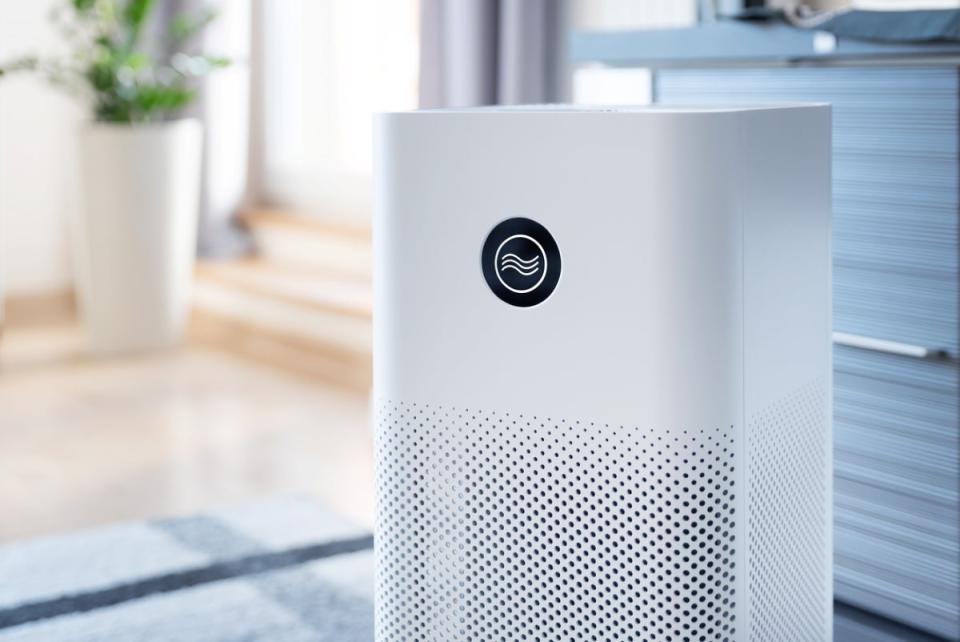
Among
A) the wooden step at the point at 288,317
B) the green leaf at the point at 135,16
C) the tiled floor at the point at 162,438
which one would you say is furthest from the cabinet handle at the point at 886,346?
the green leaf at the point at 135,16

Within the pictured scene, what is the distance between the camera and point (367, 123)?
3533 millimetres

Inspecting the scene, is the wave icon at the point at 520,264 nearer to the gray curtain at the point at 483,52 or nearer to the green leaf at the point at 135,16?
the gray curtain at the point at 483,52

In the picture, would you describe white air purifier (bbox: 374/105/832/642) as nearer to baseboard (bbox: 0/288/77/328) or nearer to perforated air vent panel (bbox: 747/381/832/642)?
perforated air vent panel (bbox: 747/381/832/642)

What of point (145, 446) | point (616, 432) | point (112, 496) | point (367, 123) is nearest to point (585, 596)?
point (616, 432)

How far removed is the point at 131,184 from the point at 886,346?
2.21m

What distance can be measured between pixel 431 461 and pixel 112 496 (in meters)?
1.19

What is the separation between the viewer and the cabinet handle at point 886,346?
128cm

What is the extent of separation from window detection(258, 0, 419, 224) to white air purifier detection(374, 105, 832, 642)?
2.41 metres

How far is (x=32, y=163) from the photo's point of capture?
3.54m

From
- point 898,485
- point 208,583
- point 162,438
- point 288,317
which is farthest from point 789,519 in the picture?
point 288,317

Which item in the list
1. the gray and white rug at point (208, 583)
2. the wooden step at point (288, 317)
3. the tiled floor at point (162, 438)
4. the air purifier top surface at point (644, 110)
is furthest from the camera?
the wooden step at point (288, 317)

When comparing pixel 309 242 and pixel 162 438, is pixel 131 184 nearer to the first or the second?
pixel 309 242

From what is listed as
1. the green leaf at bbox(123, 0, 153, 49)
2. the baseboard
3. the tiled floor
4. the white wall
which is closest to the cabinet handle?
the tiled floor

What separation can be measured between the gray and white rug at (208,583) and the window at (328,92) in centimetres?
166
